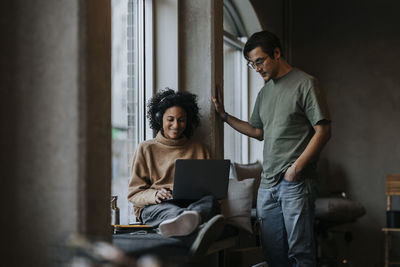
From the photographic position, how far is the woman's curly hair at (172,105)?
12.1ft

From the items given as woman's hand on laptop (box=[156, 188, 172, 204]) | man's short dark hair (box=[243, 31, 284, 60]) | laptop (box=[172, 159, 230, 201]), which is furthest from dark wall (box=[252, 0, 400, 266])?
woman's hand on laptop (box=[156, 188, 172, 204])

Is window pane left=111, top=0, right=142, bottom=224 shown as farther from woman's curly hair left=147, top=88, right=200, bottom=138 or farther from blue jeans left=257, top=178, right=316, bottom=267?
blue jeans left=257, top=178, right=316, bottom=267

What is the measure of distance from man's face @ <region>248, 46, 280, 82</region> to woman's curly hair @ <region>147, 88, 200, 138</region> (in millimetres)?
463

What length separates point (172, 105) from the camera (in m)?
3.67

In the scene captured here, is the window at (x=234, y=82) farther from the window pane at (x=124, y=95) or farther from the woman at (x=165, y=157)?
the woman at (x=165, y=157)

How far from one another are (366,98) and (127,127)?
10.3 ft

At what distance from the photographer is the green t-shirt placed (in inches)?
136

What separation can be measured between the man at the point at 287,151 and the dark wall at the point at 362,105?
2681 mm

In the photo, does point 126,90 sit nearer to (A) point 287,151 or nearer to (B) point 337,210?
(A) point 287,151

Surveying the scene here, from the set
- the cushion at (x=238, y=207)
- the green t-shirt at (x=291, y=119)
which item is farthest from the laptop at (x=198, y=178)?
the cushion at (x=238, y=207)

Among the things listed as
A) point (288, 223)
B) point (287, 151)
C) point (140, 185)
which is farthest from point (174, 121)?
point (288, 223)

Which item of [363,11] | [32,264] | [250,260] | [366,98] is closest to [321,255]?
[250,260]

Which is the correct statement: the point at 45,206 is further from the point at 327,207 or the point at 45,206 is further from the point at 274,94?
the point at 327,207

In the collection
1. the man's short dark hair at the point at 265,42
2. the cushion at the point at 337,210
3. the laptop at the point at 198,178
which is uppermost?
the man's short dark hair at the point at 265,42
